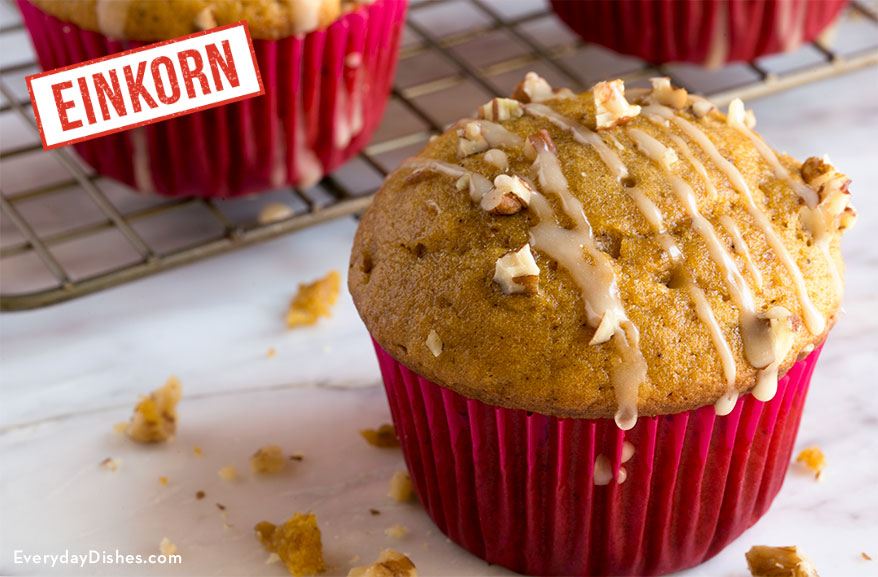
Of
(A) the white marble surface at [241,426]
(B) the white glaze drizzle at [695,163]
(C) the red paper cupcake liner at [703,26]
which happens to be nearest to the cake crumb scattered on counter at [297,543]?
(A) the white marble surface at [241,426]

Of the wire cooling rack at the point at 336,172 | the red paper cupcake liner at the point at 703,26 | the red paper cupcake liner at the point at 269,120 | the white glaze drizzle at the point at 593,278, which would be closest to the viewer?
the white glaze drizzle at the point at 593,278

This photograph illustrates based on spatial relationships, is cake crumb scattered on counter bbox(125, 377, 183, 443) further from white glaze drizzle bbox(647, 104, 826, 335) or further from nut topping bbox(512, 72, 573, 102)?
white glaze drizzle bbox(647, 104, 826, 335)

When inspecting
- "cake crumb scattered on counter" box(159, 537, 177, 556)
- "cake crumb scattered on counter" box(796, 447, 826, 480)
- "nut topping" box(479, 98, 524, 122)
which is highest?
"nut topping" box(479, 98, 524, 122)

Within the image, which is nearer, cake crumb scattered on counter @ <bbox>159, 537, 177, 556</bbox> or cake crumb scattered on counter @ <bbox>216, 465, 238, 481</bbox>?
cake crumb scattered on counter @ <bbox>159, 537, 177, 556</bbox>

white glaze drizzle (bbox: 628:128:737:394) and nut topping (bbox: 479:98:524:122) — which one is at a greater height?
nut topping (bbox: 479:98:524:122)

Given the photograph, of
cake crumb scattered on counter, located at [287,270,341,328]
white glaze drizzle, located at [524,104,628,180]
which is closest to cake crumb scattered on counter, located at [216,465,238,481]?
cake crumb scattered on counter, located at [287,270,341,328]

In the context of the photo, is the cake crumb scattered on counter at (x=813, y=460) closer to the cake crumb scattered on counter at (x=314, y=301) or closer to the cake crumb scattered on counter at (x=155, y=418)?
the cake crumb scattered on counter at (x=314, y=301)

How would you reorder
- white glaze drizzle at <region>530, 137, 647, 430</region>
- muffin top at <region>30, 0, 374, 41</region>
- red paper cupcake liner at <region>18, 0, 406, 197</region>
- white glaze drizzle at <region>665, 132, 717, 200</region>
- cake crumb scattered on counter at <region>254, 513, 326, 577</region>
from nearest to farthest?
white glaze drizzle at <region>530, 137, 647, 430</region> → white glaze drizzle at <region>665, 132, 717, 200</region> → cake crumb scattered on counter at <region>254, 513, 326, 577</region> → muffin top at <region>30, 0, 374, 41</region> → red paper cupcake liner at <region>18, 0, 406, 197</region>
